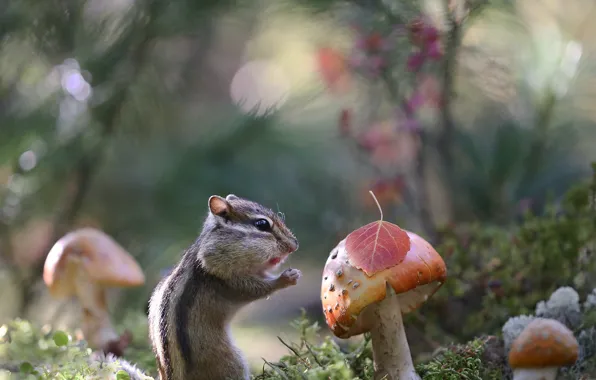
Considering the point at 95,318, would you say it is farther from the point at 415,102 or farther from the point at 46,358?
the point at 415,102

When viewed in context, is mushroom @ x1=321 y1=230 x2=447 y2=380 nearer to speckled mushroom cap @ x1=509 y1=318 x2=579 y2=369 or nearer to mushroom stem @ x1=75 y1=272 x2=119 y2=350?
speckled mushroom cap @ x1=509 y1=318 x2=579 y2=369

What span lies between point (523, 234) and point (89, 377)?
53.5 inches

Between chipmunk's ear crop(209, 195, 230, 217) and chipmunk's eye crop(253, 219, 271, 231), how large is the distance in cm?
7

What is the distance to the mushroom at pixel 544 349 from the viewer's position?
1.26m

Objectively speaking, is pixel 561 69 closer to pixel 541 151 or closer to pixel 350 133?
pixel 541 151

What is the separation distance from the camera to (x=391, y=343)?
1339 millimetres

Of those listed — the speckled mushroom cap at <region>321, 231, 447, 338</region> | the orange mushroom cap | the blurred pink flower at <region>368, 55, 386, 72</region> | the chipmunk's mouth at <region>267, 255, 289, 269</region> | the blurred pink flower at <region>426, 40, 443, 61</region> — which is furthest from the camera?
the blurred pink flower at <region>368, 55, 386, 72</region>

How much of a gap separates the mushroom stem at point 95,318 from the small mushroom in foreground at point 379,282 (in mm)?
857

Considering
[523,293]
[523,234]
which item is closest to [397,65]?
[523,234]

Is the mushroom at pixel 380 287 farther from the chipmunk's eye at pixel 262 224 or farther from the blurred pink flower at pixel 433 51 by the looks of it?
Answer: the blurred pink flower at pixel 433 51

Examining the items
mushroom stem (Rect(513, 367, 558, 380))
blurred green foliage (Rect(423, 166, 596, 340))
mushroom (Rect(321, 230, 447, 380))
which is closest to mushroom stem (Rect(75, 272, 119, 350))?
mushroom (Rect(321, 230, 447, 380))

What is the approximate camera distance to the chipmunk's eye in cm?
139

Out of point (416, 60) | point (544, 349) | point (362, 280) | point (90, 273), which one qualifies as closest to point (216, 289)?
point (362, 280)

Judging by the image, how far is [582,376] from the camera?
1.41 meters
